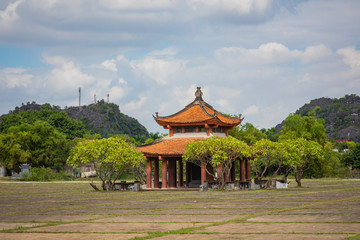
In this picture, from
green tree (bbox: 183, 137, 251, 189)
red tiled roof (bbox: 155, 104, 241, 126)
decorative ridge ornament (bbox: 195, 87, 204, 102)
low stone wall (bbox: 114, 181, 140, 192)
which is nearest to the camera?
green tree (bbox: 183, 137, 251, 189)

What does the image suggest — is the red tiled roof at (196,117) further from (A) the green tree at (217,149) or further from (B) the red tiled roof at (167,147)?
(A) the green tree at (217,149)

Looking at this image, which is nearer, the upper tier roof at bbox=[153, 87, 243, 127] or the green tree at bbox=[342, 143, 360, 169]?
the upper tier roof at bbox=[153, 87, 243, 127]

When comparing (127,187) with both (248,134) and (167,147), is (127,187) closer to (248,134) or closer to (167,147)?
(167,147)

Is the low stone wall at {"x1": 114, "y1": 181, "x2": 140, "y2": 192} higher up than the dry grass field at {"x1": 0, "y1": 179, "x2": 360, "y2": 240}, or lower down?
higher up

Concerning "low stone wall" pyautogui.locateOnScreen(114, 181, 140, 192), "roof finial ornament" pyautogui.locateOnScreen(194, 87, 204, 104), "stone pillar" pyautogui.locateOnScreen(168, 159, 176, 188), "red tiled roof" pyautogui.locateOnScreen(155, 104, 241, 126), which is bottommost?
"low stone wall" pyautogui.locateOnScreen(114, 181, 140, 192)

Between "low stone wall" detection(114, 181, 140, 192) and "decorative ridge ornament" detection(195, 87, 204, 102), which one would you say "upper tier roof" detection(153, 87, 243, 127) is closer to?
"decorative ridge ornament" detection(195, 87, 204, 102)

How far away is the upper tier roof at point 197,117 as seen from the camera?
177 feet

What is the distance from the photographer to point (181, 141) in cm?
5394

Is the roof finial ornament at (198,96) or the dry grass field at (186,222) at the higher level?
Answer: the roof finial ornament at (198,96)

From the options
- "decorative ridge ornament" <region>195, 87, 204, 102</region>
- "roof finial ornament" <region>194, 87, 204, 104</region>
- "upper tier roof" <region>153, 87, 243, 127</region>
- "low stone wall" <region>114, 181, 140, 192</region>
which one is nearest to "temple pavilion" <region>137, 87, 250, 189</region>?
"upper tier roof" <region>153, 87, 243, 127</region>

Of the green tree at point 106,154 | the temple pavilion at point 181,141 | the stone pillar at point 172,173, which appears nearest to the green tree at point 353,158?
the temple pavilion at point 181,141

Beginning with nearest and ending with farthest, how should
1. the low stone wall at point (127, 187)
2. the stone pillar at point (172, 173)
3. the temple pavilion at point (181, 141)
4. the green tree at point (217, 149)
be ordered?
the green tree at point (217, 149)
the low stone wall at point (127, 187)
the temple pavilion at point (181, 141)
the stone pillar at point (172, 173)

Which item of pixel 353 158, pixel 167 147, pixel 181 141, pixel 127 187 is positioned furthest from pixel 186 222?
pixel 353 158

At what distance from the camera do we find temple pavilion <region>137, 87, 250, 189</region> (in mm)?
52344
